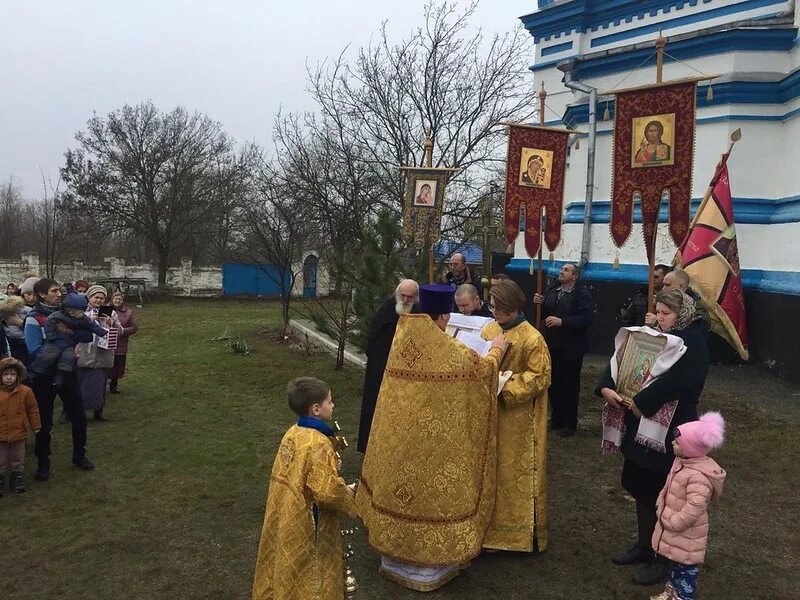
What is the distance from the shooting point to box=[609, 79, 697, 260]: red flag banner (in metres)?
5.63

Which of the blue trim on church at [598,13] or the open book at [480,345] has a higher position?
the blue trim on church at [598,13]

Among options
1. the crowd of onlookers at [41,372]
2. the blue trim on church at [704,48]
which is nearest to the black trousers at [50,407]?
the crowd of onlookers at [41,372]

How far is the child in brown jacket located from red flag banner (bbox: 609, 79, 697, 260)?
5256 mm

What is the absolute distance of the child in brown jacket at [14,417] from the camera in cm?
488

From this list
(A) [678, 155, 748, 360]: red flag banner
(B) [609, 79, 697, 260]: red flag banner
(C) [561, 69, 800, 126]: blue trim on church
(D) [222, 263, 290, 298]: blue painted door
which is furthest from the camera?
(D) [222, 263, 290, 298]: blue painted door

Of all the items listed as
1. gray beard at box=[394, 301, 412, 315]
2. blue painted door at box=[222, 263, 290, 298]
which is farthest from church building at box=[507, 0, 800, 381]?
blue painted door at box=[222, 263, 290, 298]

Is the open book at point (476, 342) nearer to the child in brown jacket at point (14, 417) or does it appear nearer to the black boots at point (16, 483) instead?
the child in brown jacket at point (14, 417)

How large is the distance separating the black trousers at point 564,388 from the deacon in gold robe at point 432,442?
3232mm

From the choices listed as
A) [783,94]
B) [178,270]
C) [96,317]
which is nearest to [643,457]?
[96,317]

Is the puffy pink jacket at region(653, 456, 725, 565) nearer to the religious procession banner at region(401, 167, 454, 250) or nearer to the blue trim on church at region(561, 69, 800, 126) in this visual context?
the religious procession banner at region(401, 167, 454, 250)

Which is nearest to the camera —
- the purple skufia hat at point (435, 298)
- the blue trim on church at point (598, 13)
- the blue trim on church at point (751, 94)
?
the purple skufia hat at point (435, 298)

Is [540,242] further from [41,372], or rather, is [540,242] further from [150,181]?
[150,181]

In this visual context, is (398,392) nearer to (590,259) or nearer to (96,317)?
(96,317)

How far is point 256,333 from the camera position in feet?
52.8
